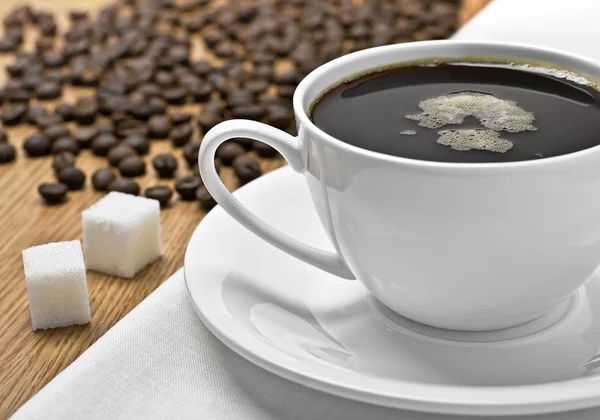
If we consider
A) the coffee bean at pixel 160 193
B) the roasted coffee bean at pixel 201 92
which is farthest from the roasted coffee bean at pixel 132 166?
the roasted coffee bean at pixel 201 92

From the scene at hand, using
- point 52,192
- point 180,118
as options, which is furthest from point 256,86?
point 52,192

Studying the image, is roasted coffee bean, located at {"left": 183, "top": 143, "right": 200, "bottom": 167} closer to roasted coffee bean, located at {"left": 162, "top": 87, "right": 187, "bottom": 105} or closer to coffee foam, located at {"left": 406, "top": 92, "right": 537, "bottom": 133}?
roasted coffee bean, located at {"left": 162, "top": 87, "right": 187, "bottom": 105}

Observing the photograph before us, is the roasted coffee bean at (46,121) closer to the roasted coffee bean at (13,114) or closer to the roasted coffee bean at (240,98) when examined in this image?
the roasted coffee bean at (13,114)

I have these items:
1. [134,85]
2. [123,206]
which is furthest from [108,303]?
[134,85]

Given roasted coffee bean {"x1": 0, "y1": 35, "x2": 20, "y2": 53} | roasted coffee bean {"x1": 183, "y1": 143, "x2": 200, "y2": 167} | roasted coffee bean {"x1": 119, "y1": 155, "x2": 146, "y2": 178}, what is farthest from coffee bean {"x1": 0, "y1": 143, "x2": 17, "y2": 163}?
roasted coffee bean {"x1": 0, "y1": 35, "x2": 20, "y2": 53}

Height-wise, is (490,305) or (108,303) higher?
(490,305)

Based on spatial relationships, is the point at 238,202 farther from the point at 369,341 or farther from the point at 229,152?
the point at 229,152

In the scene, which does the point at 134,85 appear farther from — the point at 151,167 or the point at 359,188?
the point at 359,188

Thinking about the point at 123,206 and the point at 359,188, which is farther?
the point at 123,206
